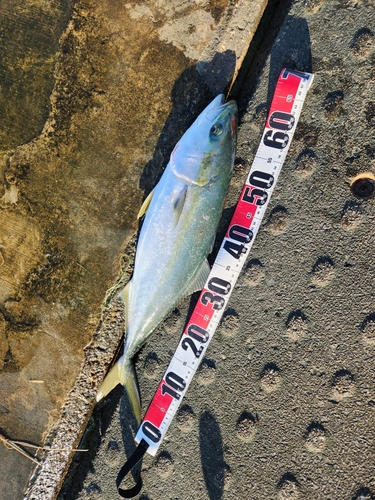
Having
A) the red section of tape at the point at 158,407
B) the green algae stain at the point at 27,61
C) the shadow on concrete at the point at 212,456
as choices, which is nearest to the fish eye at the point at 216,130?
the green algae stain at the point at 27,61

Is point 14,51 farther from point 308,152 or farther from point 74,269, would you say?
point 308,152

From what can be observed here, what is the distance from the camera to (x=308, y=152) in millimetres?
2412

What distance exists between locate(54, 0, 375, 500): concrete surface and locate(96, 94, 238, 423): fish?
29cm

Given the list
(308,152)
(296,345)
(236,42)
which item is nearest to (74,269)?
(296,345)

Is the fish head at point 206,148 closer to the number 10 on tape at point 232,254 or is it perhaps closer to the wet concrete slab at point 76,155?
the number 10 on tape at point 232,254

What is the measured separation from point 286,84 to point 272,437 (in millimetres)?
2465

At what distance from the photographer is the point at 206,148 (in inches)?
87.9

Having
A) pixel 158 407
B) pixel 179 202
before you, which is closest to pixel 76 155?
pixel 179 202

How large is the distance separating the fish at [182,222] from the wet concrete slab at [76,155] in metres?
0.41

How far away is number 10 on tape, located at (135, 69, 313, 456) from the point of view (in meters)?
2.39

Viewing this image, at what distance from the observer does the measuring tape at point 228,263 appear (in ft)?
7.86

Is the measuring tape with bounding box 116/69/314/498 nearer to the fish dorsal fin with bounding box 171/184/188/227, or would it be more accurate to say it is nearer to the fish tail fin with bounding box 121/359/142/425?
the fish tail fin with bounding box 121/359/142/425

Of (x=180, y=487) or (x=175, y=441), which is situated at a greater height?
(x=175, y=441)

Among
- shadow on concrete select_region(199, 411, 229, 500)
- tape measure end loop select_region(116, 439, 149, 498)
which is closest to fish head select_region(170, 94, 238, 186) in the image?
shadow on concrete select_region(199, 411, 229, 500)
